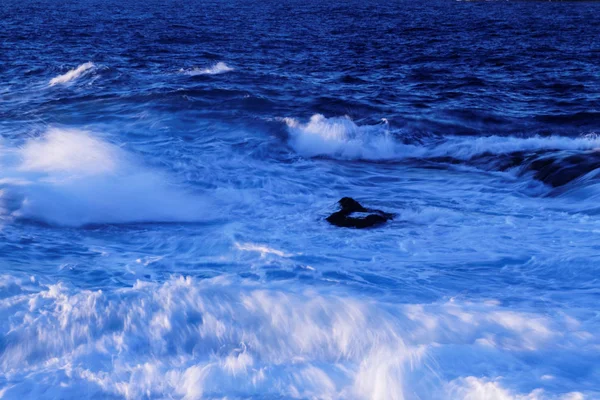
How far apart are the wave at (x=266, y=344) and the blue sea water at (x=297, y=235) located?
0.02 metres

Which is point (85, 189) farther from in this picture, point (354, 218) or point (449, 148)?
→ point (449, 148)

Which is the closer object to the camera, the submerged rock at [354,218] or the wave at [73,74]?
the submerged rock at [354,218]

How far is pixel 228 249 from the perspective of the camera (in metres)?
7.05

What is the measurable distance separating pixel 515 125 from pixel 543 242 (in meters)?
6.38

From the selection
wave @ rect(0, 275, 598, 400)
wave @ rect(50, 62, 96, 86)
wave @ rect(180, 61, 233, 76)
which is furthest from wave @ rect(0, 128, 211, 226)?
wave @ rect(180, 61, 233, 76)

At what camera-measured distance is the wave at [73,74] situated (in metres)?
17.7

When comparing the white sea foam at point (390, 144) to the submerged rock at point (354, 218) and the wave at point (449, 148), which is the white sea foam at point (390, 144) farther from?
the submerged rock at point (354, 218)

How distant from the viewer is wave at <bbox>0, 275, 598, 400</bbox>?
14.7ft

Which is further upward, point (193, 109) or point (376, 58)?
point (376, 58)

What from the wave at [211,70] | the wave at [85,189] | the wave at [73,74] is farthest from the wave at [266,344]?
the wave at [211,70]

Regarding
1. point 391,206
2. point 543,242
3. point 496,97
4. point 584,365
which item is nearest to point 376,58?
point 496,97

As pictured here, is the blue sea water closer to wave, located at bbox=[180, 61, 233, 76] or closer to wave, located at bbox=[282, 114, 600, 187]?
wave, located at bbox=[282, 114, 600, 187]

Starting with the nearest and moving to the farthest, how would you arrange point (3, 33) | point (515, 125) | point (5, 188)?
point (5, 188)
point (515, 125)
point (3, 33)

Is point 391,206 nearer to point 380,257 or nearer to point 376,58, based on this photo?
point 380,257
